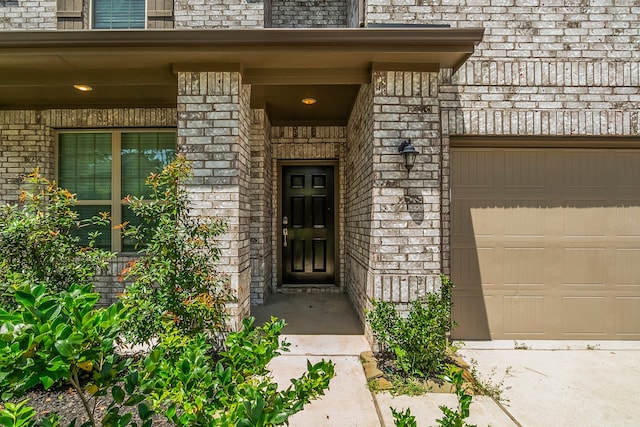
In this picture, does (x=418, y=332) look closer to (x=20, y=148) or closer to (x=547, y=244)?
(x=547, y=244)

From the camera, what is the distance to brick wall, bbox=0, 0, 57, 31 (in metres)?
4.02

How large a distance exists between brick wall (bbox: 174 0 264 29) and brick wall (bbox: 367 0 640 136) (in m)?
2.10

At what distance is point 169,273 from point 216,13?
308 centimetres

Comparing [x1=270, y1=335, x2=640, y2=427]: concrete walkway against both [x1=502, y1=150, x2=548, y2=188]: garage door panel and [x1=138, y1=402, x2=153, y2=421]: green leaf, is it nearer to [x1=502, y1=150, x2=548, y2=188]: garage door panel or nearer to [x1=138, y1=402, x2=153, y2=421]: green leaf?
[x1=138, y1=402, x2=153, y2=421]: green leaf

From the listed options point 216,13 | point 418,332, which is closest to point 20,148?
point 216,13

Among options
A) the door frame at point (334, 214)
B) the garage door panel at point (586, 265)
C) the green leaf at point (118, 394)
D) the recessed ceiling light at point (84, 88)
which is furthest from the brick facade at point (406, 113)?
the green leaf at point (118, 394)

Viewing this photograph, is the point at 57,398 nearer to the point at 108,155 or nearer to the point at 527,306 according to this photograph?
the point at 108,155

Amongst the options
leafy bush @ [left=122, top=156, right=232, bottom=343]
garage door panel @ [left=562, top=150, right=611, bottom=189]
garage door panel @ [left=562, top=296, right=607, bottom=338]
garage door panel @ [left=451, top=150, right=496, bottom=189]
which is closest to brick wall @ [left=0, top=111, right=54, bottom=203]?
leafy bush @ [left=122, top=156, right=232, bottom=343]

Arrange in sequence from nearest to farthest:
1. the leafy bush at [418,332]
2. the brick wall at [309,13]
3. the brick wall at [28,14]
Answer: the leafy bush at [418,332], the brick wall at [28,14], the brick wall at [309,13]

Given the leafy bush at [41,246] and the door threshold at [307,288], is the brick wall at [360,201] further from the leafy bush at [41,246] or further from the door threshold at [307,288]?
the leafy bush at [41,246]

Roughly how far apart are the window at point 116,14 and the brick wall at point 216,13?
617mm

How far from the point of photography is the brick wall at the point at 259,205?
4629 mm

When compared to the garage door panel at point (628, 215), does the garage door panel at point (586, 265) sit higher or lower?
lower

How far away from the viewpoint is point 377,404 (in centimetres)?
238
